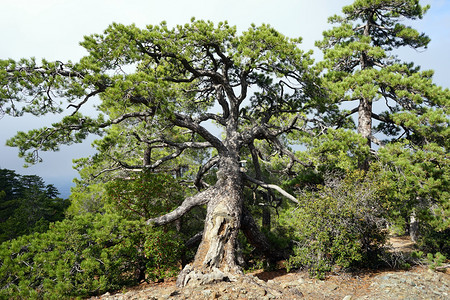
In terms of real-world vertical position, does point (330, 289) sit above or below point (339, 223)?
below

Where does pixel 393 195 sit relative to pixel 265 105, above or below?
below

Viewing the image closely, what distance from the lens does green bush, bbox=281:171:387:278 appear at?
6293mm

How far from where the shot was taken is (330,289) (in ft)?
18.3

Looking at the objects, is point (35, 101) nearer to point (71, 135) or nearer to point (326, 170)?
point (71, 135)

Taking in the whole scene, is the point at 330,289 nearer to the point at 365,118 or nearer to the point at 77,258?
the point at 77,258

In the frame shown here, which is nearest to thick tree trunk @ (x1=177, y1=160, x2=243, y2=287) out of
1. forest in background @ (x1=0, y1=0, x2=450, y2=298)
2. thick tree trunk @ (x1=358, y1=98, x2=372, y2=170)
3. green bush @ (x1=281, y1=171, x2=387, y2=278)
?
forest in background @ (x1=0, y1=0, x2=450, y2=298)

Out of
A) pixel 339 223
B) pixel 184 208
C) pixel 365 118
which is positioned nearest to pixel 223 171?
pixel 184 208

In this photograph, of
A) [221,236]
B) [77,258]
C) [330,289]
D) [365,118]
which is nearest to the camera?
[330,289]

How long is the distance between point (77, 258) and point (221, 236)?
12.1 ft

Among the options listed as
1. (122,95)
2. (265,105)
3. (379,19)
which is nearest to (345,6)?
(379,19)

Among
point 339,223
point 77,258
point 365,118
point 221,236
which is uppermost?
point 365,118

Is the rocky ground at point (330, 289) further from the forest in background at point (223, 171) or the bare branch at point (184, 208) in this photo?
the bare branch at point (184, 208)

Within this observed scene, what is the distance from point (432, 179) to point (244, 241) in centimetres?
658

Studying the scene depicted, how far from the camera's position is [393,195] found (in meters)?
6.68
